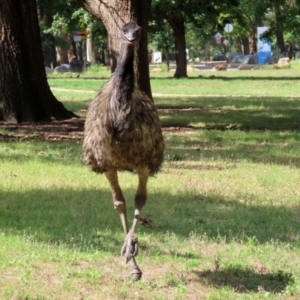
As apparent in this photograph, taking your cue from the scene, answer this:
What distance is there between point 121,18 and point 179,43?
96.5 ft

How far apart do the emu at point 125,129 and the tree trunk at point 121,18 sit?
10673 mm

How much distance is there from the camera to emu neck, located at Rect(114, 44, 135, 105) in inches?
253

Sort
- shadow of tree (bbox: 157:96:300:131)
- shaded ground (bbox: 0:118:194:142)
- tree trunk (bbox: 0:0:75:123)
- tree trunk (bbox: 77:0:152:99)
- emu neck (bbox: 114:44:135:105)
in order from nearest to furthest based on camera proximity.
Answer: emu neck (bbox: 114:44:135:105) → shaded ground (bbox: 0:118:194:142) → tree trunk (bbox: 77:0:152:99) → tree trunk (bbox: 0:0:75:123) → shadow of tree (bbox: 157:96:300:131)

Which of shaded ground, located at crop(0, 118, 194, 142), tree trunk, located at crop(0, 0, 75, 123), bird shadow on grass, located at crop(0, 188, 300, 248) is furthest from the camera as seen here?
tree trunk, located at crop(0, 0, 75, 123)

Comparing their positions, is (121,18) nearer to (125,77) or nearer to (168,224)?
(168,224)

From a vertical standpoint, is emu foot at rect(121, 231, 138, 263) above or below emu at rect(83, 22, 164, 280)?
below

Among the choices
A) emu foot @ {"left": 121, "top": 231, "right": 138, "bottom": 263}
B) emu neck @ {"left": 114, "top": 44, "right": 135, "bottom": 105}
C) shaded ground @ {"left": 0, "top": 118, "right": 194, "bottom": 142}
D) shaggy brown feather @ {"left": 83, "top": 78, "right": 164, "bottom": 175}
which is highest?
emu neck @ {"left": 114, "top": 44, "right": 135, "bottom": 105}

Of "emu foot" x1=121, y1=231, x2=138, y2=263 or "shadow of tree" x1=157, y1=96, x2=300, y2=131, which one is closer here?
"emu foot" x1=121, y1=231, x2=138, y2=263

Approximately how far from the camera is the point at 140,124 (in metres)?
6.60

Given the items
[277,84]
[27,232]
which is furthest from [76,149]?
[277,84]

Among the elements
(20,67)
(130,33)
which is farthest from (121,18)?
(130,33)

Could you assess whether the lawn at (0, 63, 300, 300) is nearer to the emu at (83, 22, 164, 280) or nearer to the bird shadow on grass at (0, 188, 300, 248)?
the bird shadow on grass at (0, 188, 300, 248)

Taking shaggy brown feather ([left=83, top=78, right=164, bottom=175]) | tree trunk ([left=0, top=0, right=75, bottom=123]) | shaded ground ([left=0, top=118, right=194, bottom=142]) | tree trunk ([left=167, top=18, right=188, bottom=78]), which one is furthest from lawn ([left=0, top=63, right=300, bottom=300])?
tree trunk ([left=167, top=18, right=188, bottom=78])

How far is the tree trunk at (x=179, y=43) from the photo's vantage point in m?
45.6
